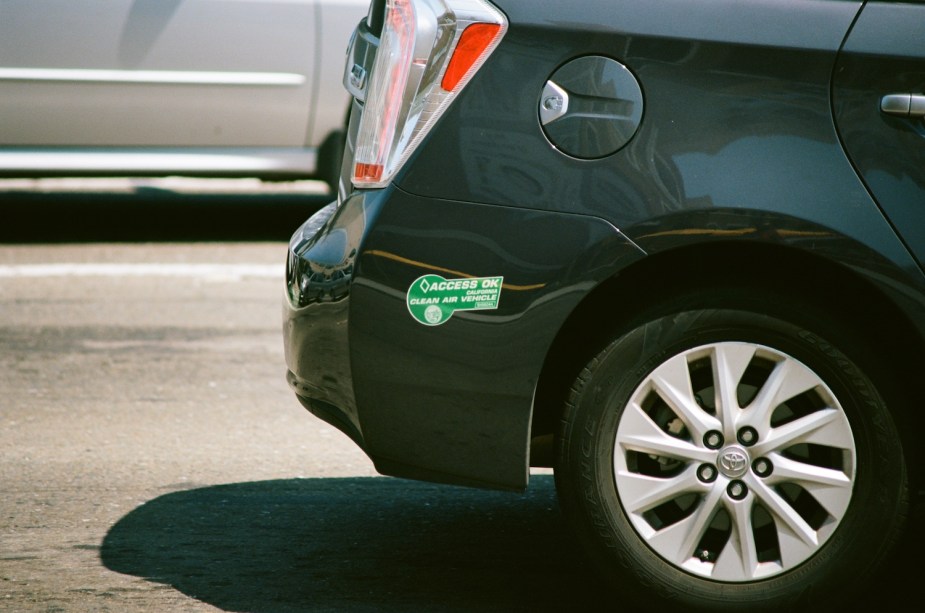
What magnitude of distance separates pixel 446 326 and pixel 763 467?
73cm

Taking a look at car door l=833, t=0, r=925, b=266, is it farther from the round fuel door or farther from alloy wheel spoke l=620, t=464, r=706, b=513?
alloy wheel spoke l=620, t=464, r=706, b=513

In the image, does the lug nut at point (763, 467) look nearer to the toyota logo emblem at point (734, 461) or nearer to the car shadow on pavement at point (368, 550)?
the toyota logo emblem at point (734, 461)

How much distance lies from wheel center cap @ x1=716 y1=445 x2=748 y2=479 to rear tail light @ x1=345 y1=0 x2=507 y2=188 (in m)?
0.91

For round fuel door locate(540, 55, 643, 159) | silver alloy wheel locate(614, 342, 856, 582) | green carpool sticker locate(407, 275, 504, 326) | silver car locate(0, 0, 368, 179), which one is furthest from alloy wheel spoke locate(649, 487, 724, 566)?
silver car locate(0, 0, 368, 179)

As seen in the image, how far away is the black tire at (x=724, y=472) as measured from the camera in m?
2.92

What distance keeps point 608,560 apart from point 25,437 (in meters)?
2.39

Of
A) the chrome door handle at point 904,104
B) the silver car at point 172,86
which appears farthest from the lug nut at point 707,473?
the silver car at point 172,86

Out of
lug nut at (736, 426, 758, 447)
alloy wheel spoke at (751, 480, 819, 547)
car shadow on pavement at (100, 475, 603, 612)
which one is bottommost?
car shadow on pavement at (100, 475, 603, 612)

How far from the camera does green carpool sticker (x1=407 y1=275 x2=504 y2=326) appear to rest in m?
2.88

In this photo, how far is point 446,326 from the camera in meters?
2.92

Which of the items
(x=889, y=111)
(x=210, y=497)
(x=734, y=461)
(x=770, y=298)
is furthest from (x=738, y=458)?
(x=210, y=497)

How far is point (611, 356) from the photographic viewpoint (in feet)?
9.64

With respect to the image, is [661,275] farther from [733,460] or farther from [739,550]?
[739,550]

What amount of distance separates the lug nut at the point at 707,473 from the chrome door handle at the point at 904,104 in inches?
32.1
